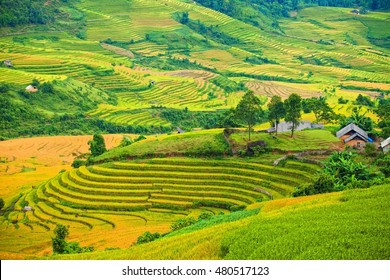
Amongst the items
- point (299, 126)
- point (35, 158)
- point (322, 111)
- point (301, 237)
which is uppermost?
point (301, 237)

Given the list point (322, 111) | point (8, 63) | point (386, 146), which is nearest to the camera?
point (386, 146)

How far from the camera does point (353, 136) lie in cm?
2736

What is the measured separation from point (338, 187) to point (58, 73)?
140 feet

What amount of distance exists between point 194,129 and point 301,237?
106 feet

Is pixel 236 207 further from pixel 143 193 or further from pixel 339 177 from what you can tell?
pixel 143 193

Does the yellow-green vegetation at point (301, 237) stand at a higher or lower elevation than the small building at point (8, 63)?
higher

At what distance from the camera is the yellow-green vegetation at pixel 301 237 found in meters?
9.58

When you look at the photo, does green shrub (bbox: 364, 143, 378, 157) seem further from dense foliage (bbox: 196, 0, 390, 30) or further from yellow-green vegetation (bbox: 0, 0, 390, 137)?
dense foliage (bbox: 196, 0, 390, 30)

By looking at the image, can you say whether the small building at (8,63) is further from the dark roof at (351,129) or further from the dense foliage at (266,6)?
the dense foliage at (266,6)

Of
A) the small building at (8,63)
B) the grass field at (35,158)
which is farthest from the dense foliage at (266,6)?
the grass field at (35,158)

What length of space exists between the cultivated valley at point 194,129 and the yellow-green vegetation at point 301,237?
1.6 inches

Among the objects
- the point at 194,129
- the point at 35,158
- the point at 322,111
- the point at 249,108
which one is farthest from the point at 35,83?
the point at 249,108

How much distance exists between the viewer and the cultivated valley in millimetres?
12352

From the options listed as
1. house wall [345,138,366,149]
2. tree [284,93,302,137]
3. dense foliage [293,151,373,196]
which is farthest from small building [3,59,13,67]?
dense foliage [293,151,373,196]
